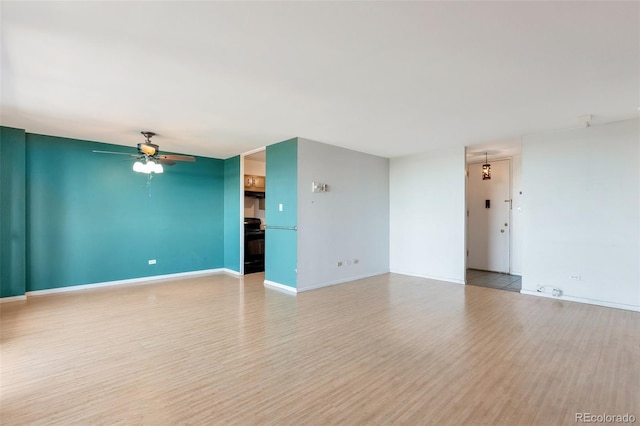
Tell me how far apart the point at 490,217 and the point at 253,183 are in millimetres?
5815

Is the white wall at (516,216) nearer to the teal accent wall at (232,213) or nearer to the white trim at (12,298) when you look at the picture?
the teal accent wall at (232,213)

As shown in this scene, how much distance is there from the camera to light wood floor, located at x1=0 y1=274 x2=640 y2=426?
2.11m

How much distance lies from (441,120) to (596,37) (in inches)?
81.8

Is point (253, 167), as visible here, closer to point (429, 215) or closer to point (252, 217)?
point (252, 217)

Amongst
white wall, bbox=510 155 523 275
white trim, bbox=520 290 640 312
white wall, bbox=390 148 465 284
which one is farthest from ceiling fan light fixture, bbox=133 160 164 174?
white wall, bbox=510 155 523 275

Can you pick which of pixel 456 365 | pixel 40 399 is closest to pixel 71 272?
pixel 40 399

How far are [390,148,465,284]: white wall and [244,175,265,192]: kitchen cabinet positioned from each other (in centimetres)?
326

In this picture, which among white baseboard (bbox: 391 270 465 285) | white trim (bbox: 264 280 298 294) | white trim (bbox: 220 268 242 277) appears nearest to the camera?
white trim (bbox: 264 280 298 294)

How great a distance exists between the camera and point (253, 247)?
7.11 meters

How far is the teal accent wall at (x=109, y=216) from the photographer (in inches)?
203

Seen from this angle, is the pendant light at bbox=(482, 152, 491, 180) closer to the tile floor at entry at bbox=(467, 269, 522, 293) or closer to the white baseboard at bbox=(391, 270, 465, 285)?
the tile floor at entry at bbox=(467, 269, 522, 293)

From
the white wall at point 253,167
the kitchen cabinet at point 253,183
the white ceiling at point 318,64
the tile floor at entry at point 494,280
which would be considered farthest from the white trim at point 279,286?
the tile floor at entry at point 494,280

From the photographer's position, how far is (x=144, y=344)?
321 cm

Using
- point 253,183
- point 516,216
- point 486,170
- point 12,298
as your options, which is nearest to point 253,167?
point 253,183
